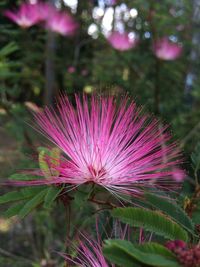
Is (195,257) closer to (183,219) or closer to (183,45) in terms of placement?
(183,219)

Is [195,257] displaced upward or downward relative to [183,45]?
downward

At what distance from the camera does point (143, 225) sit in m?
0.99

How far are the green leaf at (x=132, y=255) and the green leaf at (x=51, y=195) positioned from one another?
0.33m

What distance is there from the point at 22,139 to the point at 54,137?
206 cm

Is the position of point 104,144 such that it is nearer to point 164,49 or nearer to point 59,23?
point 164,49

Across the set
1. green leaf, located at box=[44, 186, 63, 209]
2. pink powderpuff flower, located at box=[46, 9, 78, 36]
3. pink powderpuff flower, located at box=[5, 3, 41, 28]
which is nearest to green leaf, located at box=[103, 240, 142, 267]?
green leaf, located at box=[44, 186, 63, 209]

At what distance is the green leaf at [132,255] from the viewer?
845 millimetres

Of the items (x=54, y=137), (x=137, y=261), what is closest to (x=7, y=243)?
(x=54, y=137)

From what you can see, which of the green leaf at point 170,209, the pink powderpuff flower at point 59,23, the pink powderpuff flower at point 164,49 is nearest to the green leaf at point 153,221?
the green leaf at point 170,209

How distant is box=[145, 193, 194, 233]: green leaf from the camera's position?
3.55 feet

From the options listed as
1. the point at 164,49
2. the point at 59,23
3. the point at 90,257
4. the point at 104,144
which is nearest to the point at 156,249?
the point at 90,257

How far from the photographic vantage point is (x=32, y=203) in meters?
1.20

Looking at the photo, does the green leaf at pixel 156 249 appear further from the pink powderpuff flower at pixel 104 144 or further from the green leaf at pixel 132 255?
the pink powderpuff flower at pixel 104 144

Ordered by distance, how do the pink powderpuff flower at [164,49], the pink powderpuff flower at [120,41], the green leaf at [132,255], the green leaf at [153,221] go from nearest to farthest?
1. the green leaf at [132,255]
2. the green leaf at [153,221]
3. the pink powderpuff flower at [164,49]
4. the pink powderpuff flower at [120,41]
